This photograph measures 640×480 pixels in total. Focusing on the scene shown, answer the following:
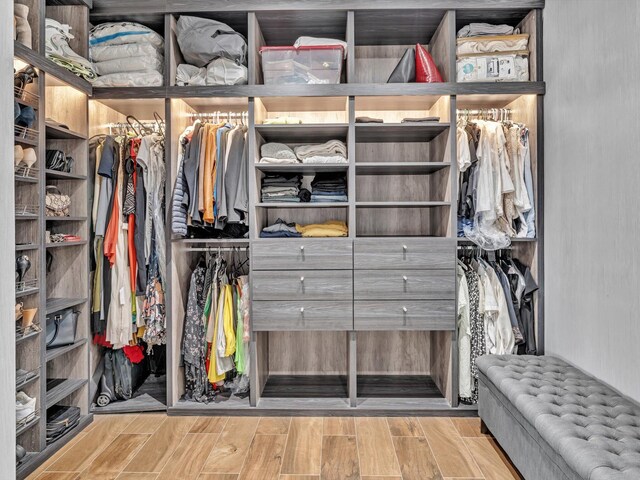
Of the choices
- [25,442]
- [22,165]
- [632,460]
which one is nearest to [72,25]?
[22,165]

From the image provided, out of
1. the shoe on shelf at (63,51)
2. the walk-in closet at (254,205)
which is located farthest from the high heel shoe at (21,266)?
the shoe on shelf at (63,51)

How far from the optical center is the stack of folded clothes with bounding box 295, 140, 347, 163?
3.02m

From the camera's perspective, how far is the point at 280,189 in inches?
122

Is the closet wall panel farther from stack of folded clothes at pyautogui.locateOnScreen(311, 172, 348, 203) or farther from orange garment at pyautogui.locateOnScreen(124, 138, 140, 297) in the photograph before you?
orange garment at pyautogui.locateOnScreen(124, 138, 140, 297)

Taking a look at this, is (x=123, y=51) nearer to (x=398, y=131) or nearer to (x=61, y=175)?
(x=61, y=175)

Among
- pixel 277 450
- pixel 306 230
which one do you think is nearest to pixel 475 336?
pixel 306 230

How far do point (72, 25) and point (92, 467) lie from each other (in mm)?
2631

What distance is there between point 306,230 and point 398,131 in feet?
2.96

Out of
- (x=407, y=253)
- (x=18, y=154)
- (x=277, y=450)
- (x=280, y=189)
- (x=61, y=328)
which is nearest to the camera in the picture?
(x=18, y=154)

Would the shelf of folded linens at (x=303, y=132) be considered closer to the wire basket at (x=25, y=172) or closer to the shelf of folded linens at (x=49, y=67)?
the shelf of folded linens at (x=49, y=67)

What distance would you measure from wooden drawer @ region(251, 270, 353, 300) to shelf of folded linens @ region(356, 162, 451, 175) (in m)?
0.71

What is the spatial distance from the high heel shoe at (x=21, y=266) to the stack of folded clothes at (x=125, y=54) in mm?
1289

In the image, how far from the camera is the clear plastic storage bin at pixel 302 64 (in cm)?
299

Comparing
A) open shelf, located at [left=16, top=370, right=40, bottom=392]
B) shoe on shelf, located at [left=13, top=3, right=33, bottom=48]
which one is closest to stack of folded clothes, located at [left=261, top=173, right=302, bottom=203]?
shoe on shelf, located at [left=13, top=3, right=33, bottom=48]
